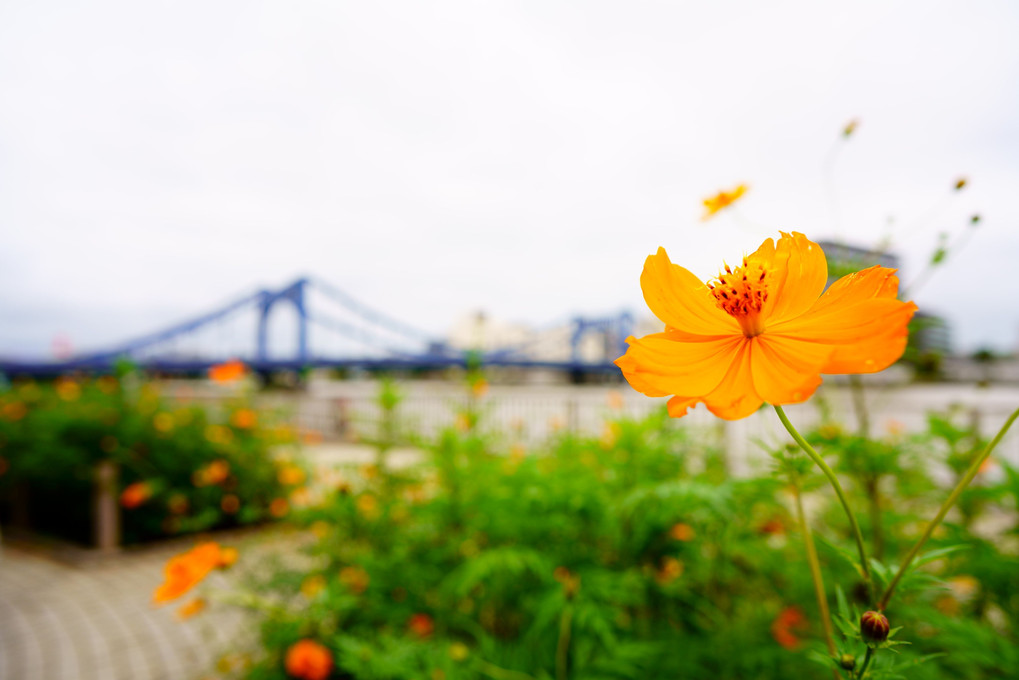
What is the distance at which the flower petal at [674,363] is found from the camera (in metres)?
0.28

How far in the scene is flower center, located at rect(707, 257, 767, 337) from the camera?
0.31 m

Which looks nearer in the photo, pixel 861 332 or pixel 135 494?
pixel 861 332

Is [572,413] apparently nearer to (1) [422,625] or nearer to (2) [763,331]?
(1) [422,625]

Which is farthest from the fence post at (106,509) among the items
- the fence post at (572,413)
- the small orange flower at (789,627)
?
the small orange flower at (789,627)

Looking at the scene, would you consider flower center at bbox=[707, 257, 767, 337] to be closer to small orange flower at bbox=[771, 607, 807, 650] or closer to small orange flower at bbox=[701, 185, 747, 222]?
small orange flower at bbox=[701, 185, 747, 222]

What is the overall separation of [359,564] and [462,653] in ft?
1.66

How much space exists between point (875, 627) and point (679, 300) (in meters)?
0.21

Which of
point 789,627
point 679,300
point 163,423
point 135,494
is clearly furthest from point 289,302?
point 679,300

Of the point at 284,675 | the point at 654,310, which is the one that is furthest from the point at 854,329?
the point at 284,675

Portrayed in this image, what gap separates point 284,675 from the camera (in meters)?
1.26

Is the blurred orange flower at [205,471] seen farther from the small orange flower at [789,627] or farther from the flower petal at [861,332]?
the flower petal at [861,332]

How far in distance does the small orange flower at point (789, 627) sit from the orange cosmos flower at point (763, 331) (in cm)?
94

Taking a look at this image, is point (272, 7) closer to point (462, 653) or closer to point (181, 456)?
point (462, 653)

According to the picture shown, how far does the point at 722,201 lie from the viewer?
0.54 meters
